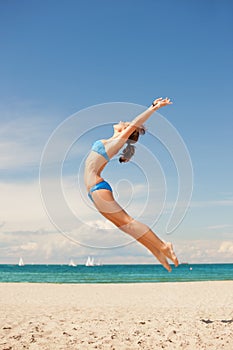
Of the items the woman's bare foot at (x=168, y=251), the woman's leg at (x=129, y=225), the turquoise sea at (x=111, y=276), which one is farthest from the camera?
the turquoise sea at (x=111, y=276)

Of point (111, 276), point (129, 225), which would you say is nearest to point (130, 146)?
point (129, 225)

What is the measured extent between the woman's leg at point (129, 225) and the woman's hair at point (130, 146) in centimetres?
66

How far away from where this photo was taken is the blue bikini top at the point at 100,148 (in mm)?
5207

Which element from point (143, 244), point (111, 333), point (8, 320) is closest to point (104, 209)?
point (143, 244)

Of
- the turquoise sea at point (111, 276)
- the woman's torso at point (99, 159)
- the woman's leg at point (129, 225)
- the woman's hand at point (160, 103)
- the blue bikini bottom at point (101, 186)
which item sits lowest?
the woman's leg at point (129, 225)

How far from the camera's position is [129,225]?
5.19 metres

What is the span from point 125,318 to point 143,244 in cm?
827

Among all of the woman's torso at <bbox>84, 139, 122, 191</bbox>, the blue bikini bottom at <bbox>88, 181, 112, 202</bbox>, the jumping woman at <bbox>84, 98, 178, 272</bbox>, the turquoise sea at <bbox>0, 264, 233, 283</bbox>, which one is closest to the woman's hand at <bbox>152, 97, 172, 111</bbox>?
the jumping woman at <bbox>84, 98, 178, 272</bbox>

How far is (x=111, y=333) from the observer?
10.5m

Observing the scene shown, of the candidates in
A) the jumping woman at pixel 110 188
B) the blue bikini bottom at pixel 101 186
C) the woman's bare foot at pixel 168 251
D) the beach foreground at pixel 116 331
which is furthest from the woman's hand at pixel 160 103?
the beach foreground at pixel 116 331

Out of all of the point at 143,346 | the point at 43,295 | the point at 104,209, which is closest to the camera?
the point at 104,209

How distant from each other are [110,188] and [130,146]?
24.8 inches

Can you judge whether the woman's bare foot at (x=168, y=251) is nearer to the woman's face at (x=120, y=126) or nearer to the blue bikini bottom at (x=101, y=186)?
the blue bikini bottom at (x=101, y=186)

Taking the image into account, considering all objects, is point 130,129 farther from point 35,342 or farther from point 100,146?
point 35,342
